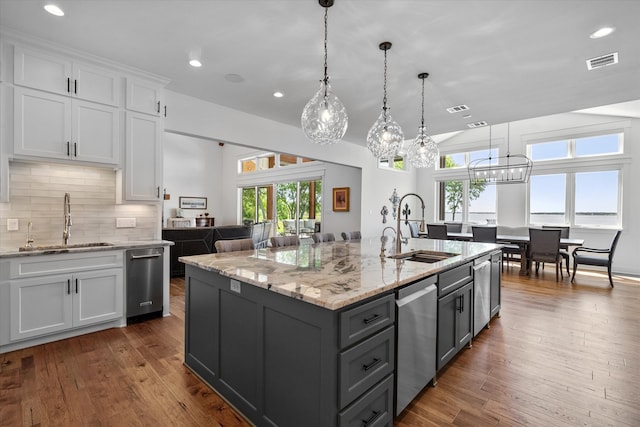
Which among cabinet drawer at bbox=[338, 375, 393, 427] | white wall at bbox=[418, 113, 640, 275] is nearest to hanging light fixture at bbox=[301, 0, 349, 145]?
cabinet drawer at bbox=[338, 375, 393, 427]

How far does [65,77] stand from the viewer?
3.01 m

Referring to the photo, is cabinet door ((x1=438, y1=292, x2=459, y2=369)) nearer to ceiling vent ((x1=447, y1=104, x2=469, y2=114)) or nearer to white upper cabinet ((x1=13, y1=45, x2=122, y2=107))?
ceiling vent ((x1=447, y1=104, x2=469, y2=114))

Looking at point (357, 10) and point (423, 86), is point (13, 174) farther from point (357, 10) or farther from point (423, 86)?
point (423, 86)

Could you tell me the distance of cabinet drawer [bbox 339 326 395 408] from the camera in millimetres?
1409

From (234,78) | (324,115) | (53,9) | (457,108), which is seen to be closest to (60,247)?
(53,9)

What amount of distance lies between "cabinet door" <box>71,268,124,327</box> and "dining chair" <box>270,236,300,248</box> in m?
1.67

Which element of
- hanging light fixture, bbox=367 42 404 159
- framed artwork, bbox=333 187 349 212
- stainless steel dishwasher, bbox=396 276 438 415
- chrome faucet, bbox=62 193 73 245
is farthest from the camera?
framed artwork, bbox=333 187 349 212

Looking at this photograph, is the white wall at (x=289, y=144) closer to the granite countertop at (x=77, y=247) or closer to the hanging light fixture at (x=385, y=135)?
the granite countertop at (x=77, y=247)

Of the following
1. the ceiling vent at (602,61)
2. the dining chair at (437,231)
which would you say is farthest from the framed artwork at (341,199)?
the ceiling vent at (602,61)

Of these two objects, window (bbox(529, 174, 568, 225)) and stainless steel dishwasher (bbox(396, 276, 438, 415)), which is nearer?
stainless steel dishwasher (bbox(396, 276, 438, 415))

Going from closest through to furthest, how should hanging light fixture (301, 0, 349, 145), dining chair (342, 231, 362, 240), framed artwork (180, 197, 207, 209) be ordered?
hanging light fixture (301, 0, 349, 145)
dining chair (342, 231, 362, 240)
framed artwork (180, 197, 207, 209)

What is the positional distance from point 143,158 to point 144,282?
4.72 feet

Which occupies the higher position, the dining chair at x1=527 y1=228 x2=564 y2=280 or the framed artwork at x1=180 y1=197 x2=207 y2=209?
the framed artwork at x1=180 y1=197 x2=207 y2=209

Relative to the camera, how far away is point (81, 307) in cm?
303
